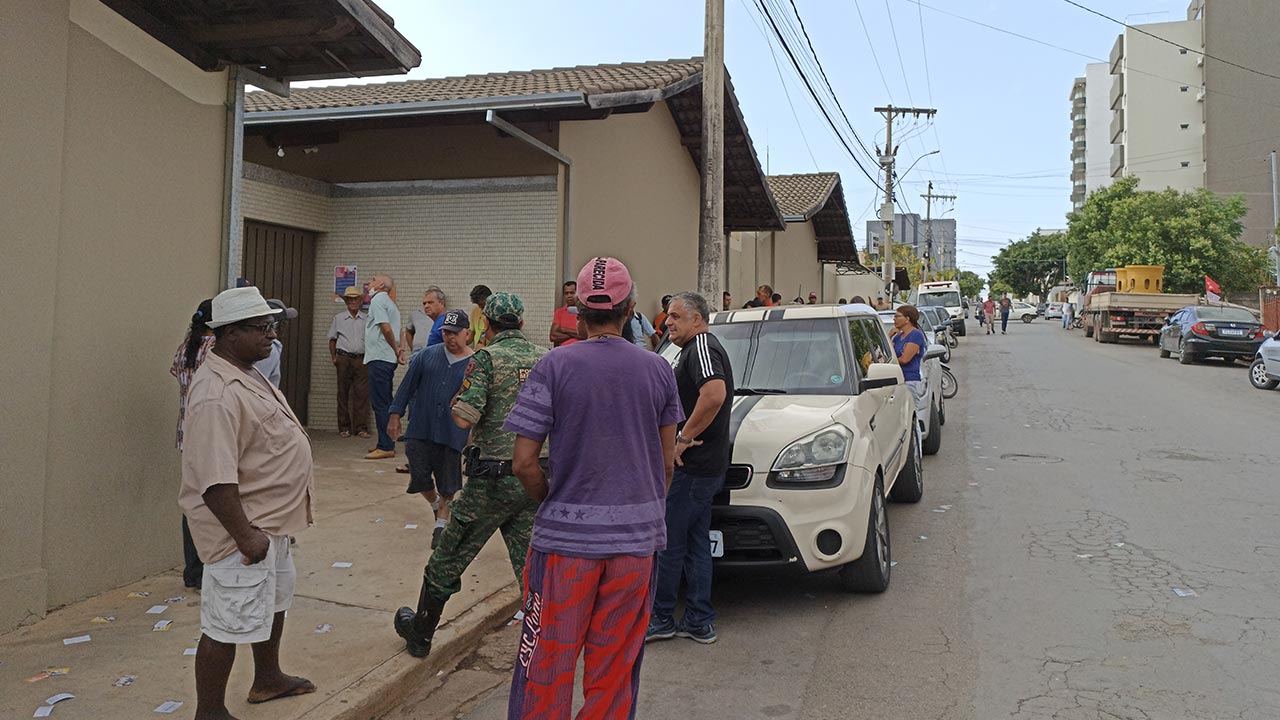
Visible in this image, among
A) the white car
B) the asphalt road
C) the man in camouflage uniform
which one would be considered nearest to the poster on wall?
the white car

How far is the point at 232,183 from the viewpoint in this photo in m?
5.97

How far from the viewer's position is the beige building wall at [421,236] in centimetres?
1047

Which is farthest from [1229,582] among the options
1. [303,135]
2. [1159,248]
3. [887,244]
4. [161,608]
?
[1159,248]

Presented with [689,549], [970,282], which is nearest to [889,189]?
[689,549]

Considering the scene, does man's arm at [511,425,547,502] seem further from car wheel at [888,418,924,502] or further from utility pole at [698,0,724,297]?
utility pole at [698,0,724,297]

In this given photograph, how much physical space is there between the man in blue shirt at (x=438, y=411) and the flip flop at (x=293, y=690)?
208cm

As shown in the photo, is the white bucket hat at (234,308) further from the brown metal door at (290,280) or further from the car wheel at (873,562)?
the brown metal door at (290,280)

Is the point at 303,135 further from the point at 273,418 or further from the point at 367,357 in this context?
the point at 273,418

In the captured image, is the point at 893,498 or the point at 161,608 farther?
the point at 893,498

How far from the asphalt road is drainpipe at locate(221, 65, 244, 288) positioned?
9.76ft

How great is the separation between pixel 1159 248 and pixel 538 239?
1402 inches

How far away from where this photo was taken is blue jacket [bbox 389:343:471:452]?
6.10 meters

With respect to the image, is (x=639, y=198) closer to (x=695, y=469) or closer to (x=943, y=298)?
(x=695, y=469)

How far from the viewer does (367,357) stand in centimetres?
966
